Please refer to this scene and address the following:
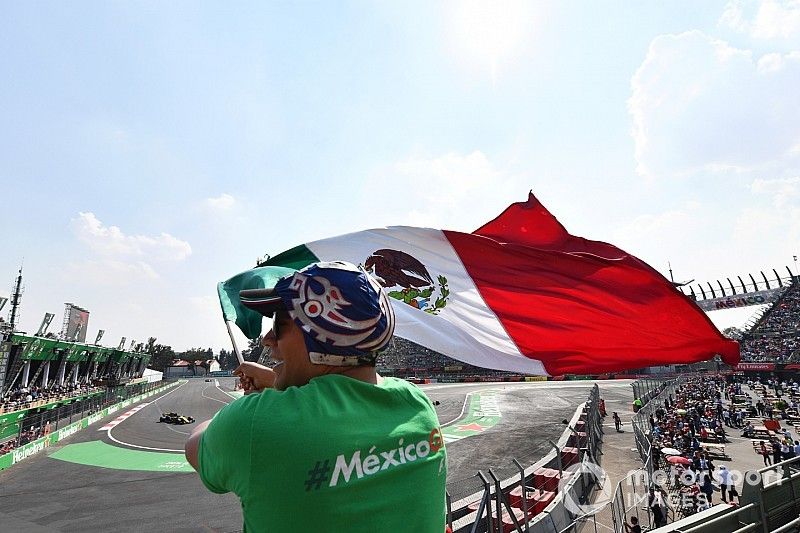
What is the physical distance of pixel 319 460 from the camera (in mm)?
1023

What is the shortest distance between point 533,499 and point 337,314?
8669 mm

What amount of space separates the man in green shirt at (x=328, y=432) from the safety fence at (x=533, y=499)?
427 cm

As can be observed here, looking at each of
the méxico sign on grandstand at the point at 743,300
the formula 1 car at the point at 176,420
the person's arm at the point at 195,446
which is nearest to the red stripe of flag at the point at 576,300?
Result: the person's arm at the point at 195,446

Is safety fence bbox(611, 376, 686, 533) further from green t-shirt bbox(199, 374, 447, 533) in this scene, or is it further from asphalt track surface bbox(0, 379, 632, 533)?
green t-shirt bbox(199, 374, 447, 533)

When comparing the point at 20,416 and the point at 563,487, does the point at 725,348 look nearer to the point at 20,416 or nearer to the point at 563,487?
the point at 563,487

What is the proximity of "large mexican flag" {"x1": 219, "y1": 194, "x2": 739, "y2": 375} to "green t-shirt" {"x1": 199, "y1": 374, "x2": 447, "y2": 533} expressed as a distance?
253cm

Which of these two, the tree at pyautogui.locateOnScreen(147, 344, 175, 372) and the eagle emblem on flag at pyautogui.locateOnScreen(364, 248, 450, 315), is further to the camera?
the tree at pyautogui.locateOnScreen(147, 344, 175, 372)

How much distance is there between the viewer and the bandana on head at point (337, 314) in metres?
1.25

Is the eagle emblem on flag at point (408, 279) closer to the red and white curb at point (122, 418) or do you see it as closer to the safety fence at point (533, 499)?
the safety fence at point (533, 499)

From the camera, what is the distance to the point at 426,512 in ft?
4.15

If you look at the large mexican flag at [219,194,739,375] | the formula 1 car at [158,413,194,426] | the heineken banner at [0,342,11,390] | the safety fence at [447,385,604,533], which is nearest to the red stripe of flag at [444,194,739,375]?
the large mexican flag at [219,194,739,375]

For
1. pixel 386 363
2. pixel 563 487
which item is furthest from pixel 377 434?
pixel 386 363

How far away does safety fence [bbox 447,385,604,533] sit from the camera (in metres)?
5.63

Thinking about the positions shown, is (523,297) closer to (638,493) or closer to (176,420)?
(638,493)
